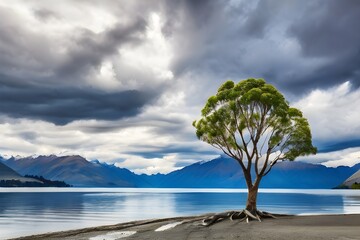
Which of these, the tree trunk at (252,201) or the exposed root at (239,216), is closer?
the exposed root at (239,216)

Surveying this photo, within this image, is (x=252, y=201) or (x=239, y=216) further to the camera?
(x=252, y=201)

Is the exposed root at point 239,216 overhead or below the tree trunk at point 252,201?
below

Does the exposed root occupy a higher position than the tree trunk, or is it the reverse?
the tree trunk

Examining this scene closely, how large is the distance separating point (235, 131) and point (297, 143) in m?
9.05

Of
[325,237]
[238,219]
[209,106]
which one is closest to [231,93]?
[209,106]

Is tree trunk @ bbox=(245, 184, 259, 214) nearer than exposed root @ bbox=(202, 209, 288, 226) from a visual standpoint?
No

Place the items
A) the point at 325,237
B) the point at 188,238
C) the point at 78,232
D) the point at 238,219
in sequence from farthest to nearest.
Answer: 1. the point at 238,219
2. the point at 78,232
3. the point at 188,238
4. the point at 325,237

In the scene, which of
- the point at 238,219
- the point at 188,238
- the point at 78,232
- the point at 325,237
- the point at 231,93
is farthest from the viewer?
the point at 231,93

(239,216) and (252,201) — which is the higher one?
(252,201)

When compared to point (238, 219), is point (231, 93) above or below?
above

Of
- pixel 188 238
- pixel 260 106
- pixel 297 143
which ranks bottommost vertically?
pixel 188 238

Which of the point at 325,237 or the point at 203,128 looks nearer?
the point at 325,237

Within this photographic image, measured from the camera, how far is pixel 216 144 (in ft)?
205

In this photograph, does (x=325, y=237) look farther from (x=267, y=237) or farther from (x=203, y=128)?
(x=203, y=128)
